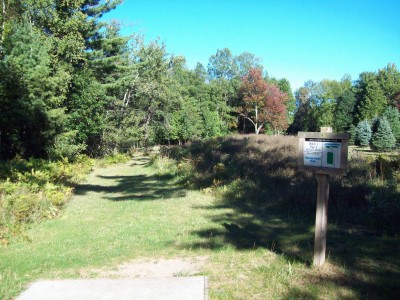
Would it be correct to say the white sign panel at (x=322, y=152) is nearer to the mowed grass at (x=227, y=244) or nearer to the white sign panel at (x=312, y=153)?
the white sign panel at (x=312, y=153)

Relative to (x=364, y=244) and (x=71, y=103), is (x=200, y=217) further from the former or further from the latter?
(x=71, y=103)

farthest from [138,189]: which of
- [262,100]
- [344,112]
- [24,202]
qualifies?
[344,112]

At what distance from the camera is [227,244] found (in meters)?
5.56

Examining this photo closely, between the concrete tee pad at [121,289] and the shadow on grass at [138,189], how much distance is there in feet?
19.0

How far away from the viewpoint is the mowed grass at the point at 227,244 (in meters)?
4.04

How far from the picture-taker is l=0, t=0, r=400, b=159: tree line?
16487 millimetres

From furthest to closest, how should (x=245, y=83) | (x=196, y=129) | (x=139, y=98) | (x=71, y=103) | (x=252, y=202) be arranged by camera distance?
(x=245, y=83), (x=196, y=129), (x=139, y=98), (x=71, y=103), (x=252, y=202)

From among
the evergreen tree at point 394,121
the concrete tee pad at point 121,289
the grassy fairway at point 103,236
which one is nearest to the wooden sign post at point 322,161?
the concrete tee pad at point 121,289

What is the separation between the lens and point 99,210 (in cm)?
870

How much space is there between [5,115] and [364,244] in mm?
15292

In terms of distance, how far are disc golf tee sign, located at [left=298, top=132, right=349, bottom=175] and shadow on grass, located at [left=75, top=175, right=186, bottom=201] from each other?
6.18 meters

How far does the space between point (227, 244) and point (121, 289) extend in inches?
80.7

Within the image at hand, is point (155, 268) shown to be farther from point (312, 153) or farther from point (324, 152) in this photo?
point (324, 152)

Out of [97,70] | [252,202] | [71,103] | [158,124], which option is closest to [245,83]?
[158,124]
